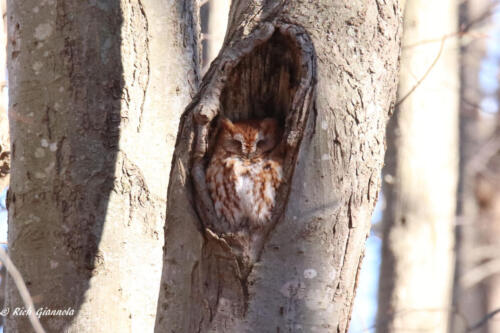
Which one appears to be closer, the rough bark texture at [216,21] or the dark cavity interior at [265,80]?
the dark cavity interior at [265,80]

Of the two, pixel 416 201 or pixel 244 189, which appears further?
pixel 416 201

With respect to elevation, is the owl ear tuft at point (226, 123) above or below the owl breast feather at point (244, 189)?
above

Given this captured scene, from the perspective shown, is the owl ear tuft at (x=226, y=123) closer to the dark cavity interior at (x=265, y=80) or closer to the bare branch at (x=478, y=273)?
the dark cavity interior at (x=265, y=80)

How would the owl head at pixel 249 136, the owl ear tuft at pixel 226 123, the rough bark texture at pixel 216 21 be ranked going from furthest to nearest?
1. the rough bark texture at pixel 216 21
2. the owl head at pixel 249 136
3. the owl ear tuft at pixel 226 123

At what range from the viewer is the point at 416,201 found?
4055 mm

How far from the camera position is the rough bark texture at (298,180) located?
164cm

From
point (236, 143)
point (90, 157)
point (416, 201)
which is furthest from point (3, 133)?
point (416, 201)

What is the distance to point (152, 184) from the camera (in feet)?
7.59

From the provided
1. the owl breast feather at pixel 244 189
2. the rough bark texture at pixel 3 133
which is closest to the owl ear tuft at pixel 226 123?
the owl breast feather at pixel 244 189

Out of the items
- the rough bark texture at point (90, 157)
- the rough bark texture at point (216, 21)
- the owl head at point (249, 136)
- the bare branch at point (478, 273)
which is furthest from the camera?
the bare branch at point (478, 273)

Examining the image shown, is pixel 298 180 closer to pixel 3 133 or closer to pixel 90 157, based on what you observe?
pixel 90 157

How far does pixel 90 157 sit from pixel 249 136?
0.54 meters

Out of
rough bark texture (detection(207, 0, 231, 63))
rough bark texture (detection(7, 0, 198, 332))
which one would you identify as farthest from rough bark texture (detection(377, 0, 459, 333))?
rough bark texture (detection(7, 0, 198, 332))

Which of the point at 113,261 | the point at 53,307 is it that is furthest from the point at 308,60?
the point at 53,307
